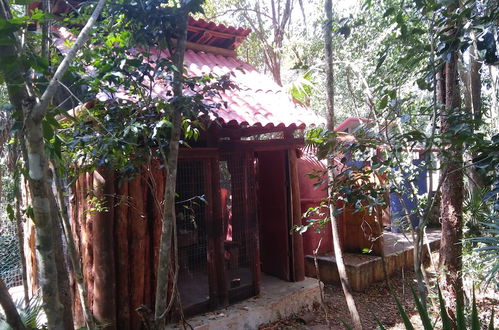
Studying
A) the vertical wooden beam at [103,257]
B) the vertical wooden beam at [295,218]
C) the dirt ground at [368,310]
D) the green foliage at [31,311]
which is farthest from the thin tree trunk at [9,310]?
the vertical wooden beam at [295,218]

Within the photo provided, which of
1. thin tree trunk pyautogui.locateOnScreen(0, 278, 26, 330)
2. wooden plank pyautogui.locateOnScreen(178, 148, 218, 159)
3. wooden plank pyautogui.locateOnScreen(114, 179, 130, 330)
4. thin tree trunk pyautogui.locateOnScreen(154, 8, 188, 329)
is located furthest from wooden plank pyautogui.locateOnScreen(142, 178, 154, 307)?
thin tree trunk pyautogui.locateOnScreen(0, 278, 26, 330)

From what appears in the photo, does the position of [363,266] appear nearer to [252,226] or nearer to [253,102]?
[252,226]

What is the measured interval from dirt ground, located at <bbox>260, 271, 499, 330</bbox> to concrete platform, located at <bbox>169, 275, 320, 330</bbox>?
13cm

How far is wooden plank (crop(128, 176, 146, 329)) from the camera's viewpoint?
397 centimetres

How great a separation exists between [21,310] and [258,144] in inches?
136

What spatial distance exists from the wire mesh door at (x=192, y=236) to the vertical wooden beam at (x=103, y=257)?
0.94m

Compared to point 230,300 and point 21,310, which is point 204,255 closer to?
point 230,300

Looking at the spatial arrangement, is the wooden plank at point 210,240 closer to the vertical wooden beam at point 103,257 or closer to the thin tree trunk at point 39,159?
the vertical wooden beam at point 103,257

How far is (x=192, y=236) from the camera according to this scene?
15.4ft

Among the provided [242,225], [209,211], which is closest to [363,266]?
[242,225]

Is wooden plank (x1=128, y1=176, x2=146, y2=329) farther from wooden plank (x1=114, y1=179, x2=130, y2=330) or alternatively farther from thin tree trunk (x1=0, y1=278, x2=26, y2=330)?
thin tree trunk (x1=0, y1=278, x2=26, y2=330)

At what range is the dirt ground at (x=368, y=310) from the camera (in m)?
5.02

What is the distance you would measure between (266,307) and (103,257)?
2228 mm

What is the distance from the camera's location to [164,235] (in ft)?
7.38
